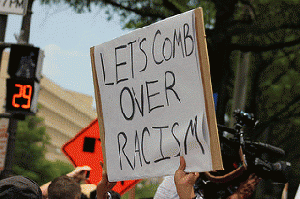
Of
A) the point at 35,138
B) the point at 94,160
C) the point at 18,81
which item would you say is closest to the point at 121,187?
the point at 94,160

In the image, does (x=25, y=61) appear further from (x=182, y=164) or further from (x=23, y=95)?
(x=182, y=164)

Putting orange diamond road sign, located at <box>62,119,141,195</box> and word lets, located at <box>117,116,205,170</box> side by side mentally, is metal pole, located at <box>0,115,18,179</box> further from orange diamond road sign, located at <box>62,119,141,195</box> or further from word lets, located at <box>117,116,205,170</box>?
word lets, located at <box>117,116,205,170</box>

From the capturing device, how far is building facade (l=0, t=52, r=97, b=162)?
8669cm

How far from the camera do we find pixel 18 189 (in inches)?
74.6

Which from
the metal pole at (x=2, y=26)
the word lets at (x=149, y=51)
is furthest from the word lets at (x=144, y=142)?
the metal pole at (x=2, y=26)

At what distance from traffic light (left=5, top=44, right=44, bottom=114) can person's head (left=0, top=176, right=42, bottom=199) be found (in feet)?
20.4

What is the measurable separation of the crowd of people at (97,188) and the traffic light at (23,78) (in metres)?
3.04

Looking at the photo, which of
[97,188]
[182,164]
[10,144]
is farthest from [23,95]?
[182,164]

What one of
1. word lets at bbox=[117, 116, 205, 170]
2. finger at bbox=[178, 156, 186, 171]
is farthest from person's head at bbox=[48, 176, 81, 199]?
finger at bbox=[178, 156, 186, 171]

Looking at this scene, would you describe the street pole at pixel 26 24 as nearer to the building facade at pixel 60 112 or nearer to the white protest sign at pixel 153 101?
the white protest sign at pixel 153 101

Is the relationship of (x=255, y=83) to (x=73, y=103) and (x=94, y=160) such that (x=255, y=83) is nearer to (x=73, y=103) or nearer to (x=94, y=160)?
(x=94, y=160)

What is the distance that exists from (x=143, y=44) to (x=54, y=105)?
3527 inches

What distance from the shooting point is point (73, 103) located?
9512cm

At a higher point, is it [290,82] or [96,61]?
[290,82]
